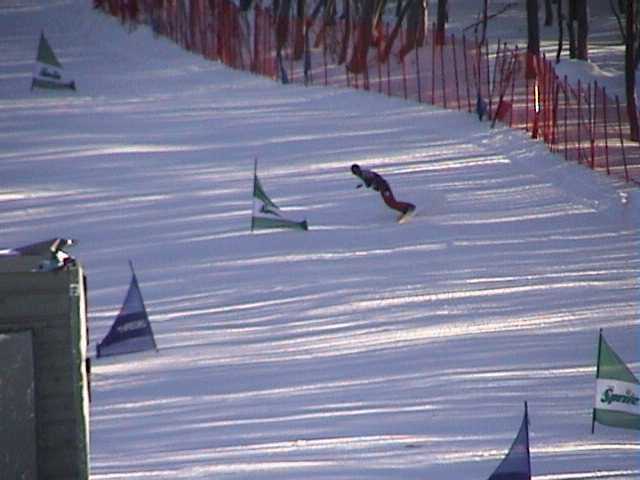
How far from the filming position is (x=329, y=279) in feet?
46.2

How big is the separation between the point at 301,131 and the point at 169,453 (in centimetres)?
1380

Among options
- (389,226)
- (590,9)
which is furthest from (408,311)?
(590,9)

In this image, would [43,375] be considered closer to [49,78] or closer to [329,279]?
[329,279]

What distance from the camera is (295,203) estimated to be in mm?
17641

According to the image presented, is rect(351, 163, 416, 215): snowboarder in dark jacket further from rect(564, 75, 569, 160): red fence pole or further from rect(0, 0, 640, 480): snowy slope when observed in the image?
rect(564, 75, 569, 160): red fence pole

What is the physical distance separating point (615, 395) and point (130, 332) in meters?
3.78

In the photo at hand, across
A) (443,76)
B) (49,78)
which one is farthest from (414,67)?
(49,78)

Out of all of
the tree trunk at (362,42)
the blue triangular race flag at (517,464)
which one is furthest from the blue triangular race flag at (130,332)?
the tree trunk at (362,42)

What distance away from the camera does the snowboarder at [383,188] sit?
53.3 ft

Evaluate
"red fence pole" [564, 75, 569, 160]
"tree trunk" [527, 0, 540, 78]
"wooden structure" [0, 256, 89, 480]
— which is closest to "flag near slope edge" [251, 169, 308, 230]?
"red fence pole" [564, 75, 569, 160]

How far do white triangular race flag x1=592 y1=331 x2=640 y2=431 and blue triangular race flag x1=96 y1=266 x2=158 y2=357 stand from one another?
356 centimetres

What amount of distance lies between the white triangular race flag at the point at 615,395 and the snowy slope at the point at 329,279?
0.45ft

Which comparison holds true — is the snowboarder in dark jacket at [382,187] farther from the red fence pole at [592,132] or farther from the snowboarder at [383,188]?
the red fence pole at [592,132]

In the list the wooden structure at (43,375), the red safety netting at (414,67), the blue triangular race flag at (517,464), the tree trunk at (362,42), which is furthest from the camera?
the tree trunk at (362,42)
